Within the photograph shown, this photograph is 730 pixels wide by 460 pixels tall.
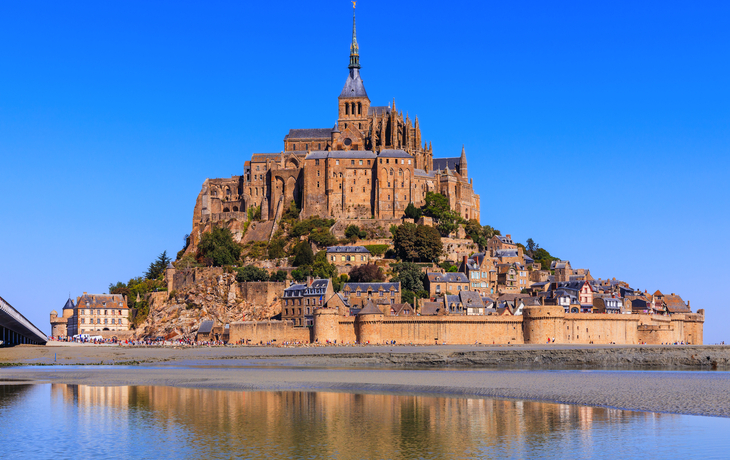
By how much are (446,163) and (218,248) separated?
3466 centimetres

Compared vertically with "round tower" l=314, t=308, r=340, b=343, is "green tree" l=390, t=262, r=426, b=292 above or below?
above

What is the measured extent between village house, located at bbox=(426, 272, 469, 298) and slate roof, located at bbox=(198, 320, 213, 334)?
20.4 m

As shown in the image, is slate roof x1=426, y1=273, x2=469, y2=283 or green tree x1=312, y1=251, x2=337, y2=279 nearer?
slate roof x1=426, y1=273, x2=469, y2=283

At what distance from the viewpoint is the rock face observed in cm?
7319

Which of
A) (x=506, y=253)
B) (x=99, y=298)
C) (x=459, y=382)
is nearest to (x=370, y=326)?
(x=506, y=253)

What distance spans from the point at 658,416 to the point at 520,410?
4.54 m

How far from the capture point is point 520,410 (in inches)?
1100

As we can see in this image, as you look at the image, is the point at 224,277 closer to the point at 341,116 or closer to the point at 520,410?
the point at 341,116

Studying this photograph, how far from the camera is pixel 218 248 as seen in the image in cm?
8350

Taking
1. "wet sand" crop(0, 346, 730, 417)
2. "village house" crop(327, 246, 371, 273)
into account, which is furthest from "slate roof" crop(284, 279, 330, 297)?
"village house" crop(327, 246, 371, 273)

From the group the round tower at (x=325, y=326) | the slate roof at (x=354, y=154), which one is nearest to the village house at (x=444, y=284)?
the round tower at (x=325, y=326)

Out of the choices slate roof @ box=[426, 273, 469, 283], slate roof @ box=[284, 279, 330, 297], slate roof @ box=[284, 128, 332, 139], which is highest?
slate roof @ box=[284, 128, 332, 139]

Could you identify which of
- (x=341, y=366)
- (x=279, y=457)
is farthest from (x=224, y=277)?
(x=279, y=457)

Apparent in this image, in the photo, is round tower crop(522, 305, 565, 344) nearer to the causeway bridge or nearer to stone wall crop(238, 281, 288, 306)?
stone wall crop(238, 281, 288, 306)
